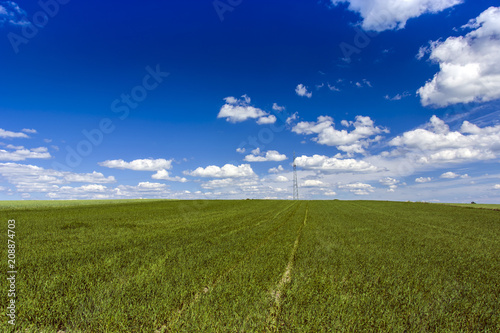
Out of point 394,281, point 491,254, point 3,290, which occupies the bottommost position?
point 491,254

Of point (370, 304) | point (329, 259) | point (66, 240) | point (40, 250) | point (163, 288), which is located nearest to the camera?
point (370, 304)

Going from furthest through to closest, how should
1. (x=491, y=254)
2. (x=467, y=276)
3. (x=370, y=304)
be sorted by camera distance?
(x=491, y=254), (x=467, y=276), (x=370, y=304)

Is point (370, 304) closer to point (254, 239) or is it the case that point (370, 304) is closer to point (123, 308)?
point (123, 308)

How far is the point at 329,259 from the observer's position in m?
9.68

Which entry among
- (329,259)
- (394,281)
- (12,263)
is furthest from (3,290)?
(394,281)

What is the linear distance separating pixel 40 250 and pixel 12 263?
2407 millimetres

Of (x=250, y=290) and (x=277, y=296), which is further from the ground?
(x=250, y=290)

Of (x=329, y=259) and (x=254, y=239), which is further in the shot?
(x=254, y=239)

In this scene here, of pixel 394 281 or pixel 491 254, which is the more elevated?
pixel 394 281

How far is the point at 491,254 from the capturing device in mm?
12281

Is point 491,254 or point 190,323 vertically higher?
point 190,323

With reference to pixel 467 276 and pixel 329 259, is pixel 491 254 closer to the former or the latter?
pixel 467 276

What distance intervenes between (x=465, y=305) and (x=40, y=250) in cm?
1599

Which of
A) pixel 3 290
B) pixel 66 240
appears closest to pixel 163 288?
pixel 3 290
